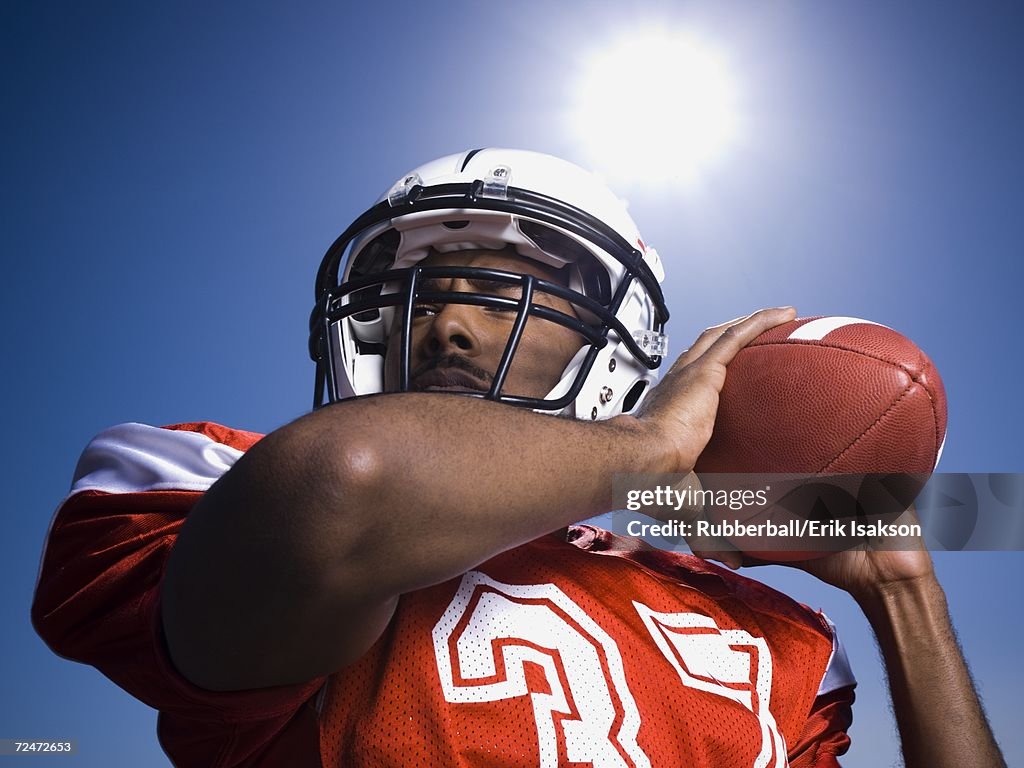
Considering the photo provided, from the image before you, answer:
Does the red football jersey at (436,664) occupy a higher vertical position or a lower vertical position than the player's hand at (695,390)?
lower

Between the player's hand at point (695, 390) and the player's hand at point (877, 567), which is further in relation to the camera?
the player's hand at point (877, 567)

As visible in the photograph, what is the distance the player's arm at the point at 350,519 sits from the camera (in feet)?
3.44

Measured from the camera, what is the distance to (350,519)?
41.2 inches

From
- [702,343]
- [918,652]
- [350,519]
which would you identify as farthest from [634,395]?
[350,519]

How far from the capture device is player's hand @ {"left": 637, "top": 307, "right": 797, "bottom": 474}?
1489 millimetres

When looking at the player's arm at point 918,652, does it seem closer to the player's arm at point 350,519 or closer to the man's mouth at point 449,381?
the man's mouth at point 449,381

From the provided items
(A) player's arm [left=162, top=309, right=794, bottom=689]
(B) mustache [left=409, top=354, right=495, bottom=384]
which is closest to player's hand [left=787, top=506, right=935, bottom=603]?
(B) mustache [left=409, top=354, right=495, bottom=384]

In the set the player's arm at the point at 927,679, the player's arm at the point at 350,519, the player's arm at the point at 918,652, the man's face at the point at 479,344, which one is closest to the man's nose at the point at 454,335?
the man's face at the point at 479,344

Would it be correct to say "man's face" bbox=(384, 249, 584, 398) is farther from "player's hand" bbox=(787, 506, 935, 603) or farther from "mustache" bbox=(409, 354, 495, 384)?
"player's hand" bbox=(787, 506, 935, 603)

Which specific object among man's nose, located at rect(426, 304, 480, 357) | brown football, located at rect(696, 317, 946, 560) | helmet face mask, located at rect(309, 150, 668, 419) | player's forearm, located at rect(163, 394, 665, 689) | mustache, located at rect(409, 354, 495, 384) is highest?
helmet face mask, located at rect(309, 150, 668, 419)

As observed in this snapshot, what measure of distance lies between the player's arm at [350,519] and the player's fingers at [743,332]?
60 cm

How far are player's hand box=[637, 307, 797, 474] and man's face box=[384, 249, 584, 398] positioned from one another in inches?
16.1

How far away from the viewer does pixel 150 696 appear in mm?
1383

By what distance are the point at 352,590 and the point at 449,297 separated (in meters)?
0.97
